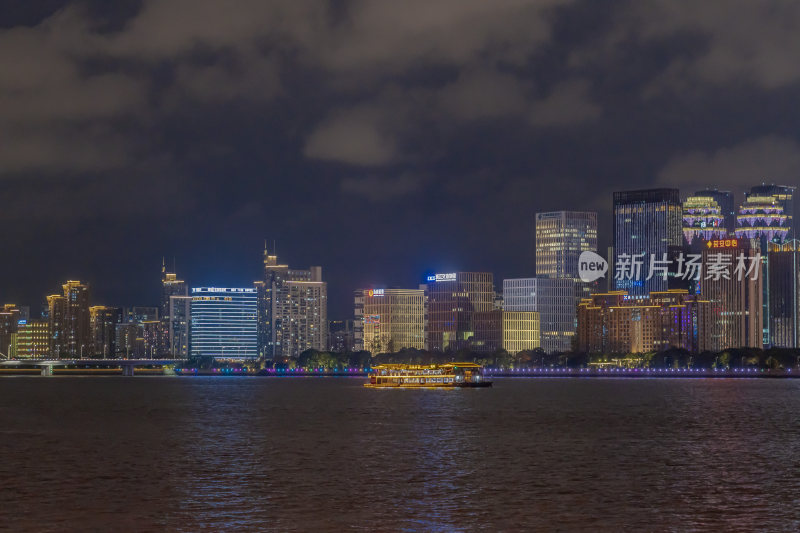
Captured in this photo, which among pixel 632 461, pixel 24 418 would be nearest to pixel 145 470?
pixel 632 461

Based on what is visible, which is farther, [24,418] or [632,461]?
[24,418]

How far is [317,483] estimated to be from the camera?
7531 centimetres

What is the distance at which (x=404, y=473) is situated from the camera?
267ft

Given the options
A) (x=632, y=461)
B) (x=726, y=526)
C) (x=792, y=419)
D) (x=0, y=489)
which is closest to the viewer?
(x=726, y=526)

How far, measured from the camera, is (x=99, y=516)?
203 ft

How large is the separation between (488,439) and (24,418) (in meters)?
70.0

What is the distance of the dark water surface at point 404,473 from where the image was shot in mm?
60875

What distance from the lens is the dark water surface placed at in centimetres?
6088

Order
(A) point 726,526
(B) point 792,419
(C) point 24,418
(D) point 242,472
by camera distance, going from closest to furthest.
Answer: (A) point 726,526
(D) point 242,472
(B) point 792,419
(C) point 24,418

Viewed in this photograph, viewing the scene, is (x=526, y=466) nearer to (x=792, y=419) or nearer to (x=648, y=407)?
(x=792, y=419)

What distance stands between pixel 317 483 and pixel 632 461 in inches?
1013

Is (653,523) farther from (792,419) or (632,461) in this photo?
(792,419)

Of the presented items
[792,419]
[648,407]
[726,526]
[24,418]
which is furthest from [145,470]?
[648,407]

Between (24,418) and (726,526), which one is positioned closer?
(726,526)
